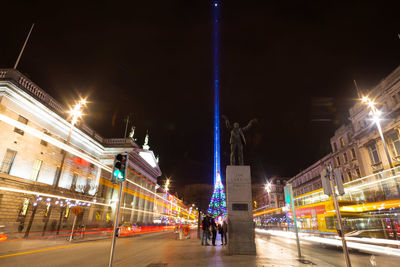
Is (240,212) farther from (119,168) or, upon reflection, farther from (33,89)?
(33,89)

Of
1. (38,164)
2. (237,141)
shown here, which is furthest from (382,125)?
(38,164)

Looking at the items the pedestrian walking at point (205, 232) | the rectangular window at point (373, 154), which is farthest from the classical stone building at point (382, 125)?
the pedestrian walking at point (205, 232)

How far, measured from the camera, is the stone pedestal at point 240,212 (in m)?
10.00

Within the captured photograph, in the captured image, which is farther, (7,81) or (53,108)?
(53,108)

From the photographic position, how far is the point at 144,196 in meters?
59.1

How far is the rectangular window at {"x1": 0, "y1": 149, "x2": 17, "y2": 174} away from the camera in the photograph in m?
21.3

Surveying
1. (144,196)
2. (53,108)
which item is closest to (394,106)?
(53,108)

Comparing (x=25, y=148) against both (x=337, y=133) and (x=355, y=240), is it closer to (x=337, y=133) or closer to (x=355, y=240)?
(x=355, y=240)

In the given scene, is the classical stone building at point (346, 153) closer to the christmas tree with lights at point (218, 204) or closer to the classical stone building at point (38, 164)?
the christmas tree with lights at point (218, 204)

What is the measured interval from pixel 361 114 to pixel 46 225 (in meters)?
48.2

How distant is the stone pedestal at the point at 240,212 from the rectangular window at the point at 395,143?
26591 millimetres

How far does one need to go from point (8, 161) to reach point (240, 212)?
2563cm

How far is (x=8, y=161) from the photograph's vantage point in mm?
21906

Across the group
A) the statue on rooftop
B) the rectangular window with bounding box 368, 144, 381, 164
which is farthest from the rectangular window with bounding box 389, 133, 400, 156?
the statue on rooftop
